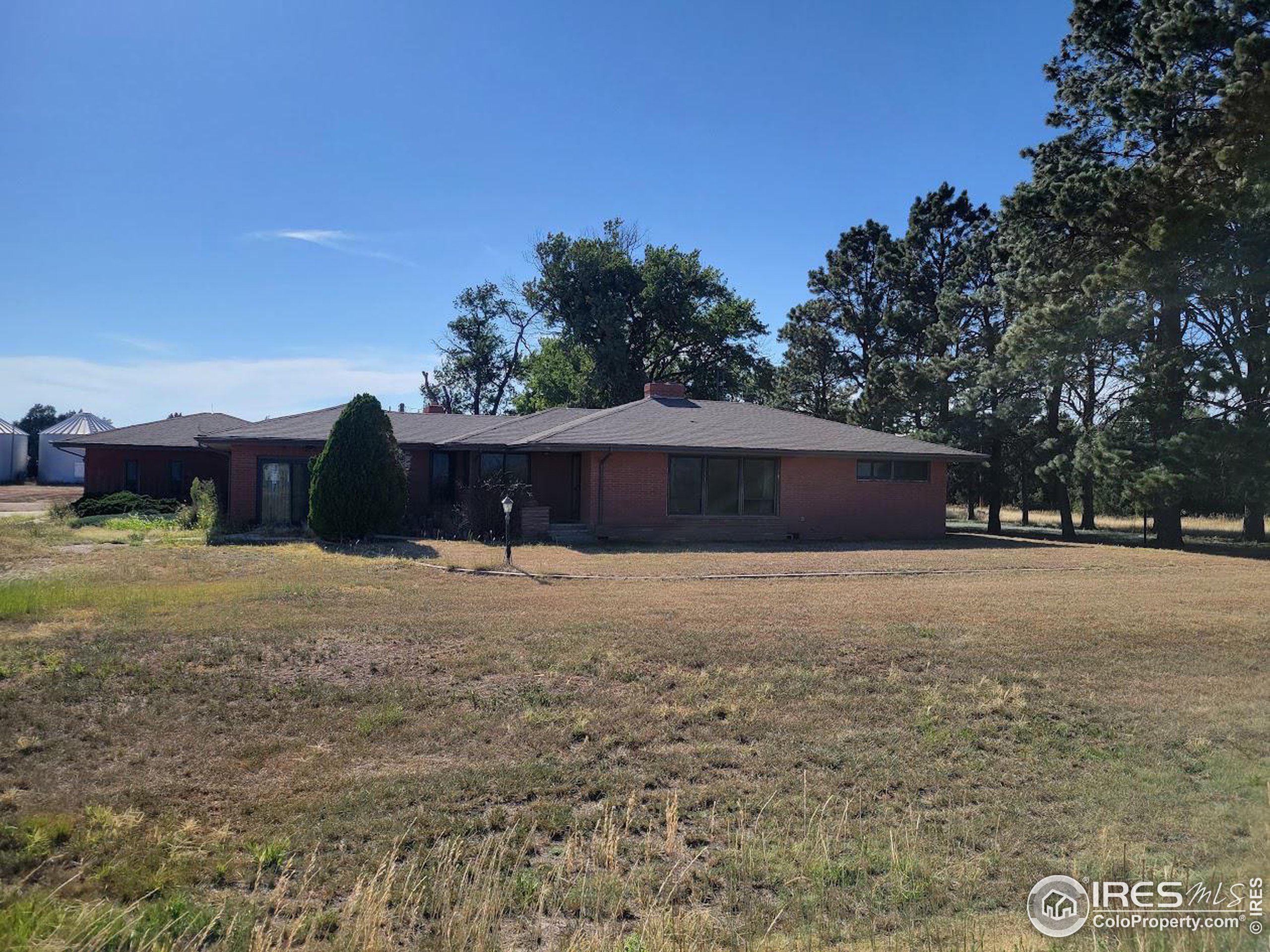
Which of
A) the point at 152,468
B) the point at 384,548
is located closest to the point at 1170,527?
the point at 384,548

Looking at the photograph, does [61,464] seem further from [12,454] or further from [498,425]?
[498,425]

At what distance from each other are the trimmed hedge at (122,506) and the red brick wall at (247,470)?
4566 mm

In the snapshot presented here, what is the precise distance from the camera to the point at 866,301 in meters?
40.9

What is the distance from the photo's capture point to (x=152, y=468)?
97.9 feet

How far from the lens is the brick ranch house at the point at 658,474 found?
2058 cm

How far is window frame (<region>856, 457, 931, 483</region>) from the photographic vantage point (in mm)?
22906

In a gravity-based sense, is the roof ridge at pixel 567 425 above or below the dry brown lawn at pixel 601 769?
above

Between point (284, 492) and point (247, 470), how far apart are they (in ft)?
3.62

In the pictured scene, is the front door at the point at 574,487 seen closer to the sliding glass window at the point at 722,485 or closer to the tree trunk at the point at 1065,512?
the sliding glass window at the point at 722,485

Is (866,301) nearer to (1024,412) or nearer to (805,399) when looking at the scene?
(805,399)

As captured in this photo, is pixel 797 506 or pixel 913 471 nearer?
pixel 797 506

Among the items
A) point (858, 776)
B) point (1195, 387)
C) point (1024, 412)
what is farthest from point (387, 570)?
point (1024, 412)

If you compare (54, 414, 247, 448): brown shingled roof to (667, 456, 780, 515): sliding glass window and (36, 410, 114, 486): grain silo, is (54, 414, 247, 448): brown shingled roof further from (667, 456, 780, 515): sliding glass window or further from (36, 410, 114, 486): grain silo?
(36, 410, 114, 486): grain silo

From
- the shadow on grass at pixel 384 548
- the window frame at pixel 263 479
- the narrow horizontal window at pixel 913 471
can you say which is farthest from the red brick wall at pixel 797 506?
the window frame at pixel 263 479
